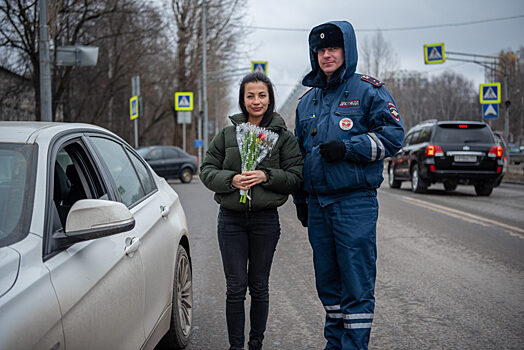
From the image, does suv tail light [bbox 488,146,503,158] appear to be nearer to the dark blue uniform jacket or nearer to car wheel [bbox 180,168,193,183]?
the dark blue uniform jacket

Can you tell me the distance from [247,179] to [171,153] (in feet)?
59.3

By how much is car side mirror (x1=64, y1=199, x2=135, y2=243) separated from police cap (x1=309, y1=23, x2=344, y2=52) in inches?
64.8

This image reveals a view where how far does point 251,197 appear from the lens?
3.13 metres

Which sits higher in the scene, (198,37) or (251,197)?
(198,37)

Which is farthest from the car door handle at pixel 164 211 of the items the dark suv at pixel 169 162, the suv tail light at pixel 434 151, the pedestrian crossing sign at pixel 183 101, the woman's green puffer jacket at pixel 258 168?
the pedestrian crossing sign at pixel 183 101

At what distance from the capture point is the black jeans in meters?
3.18

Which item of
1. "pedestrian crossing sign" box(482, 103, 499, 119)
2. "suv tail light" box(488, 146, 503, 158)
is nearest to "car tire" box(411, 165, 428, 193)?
"suv tail light" box(488, 146, 503, 158)

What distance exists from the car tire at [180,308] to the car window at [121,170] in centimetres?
54

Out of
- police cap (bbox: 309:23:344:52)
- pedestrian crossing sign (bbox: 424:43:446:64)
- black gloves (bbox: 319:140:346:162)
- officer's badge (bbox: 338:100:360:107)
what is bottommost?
black gloves (bbox: 319:140:346:162)

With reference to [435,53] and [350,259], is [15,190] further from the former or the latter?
[435,53]

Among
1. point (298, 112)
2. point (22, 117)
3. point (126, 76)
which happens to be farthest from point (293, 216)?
point (126, 76)

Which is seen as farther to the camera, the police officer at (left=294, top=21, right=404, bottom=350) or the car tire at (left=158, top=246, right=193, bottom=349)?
the car tire at (left=158, top=246, right=193, bottom=349)

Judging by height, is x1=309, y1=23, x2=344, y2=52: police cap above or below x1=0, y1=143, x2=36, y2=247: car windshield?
above

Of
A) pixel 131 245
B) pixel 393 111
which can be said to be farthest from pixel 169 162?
pixel 131 245
